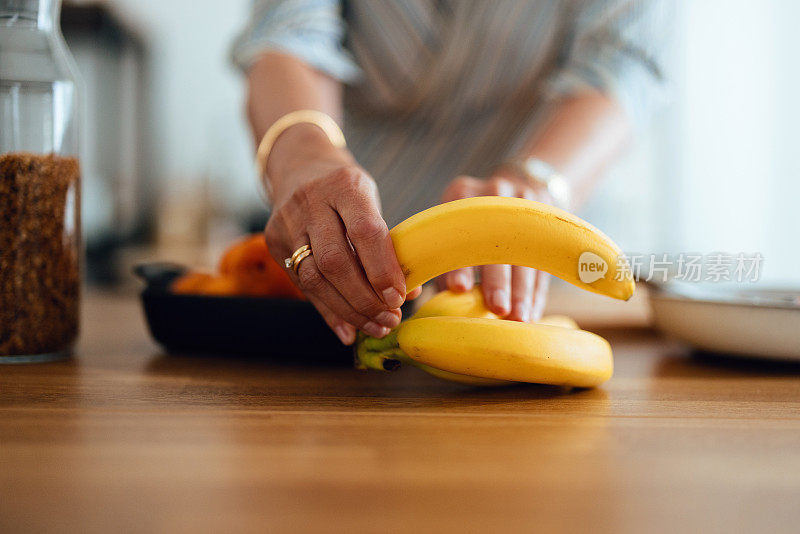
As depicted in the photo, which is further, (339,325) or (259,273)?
(259,273)

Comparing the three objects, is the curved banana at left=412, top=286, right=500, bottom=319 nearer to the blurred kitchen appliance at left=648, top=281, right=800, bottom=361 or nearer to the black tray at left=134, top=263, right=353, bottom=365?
the black tray at left=134, top=263, right=353, bottom=365

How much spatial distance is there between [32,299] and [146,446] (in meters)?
0.32

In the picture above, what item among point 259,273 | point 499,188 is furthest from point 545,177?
point 259,273

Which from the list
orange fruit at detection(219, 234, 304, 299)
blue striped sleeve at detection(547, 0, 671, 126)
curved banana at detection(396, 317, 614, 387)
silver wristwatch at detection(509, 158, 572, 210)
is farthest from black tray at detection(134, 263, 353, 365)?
blue striped sleeve at detection(547, 0, 671, 126)

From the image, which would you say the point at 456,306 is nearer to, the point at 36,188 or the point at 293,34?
the point at 36,188

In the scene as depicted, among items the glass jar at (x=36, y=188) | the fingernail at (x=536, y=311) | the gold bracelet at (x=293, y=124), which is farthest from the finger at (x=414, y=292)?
the glass jar at (x=36, y=188)

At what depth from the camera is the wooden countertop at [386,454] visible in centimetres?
31

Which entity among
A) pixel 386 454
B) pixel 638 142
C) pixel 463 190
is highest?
pixel 638 142

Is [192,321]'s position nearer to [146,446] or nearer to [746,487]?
[146,446]

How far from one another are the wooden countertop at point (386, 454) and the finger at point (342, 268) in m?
0.07

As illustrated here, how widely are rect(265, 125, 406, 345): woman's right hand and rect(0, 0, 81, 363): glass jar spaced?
22cm

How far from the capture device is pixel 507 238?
52cm

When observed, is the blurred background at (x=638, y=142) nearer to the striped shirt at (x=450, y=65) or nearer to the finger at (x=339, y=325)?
the striped shirt at (x=450, y=65)

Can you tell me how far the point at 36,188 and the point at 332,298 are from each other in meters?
0.31
